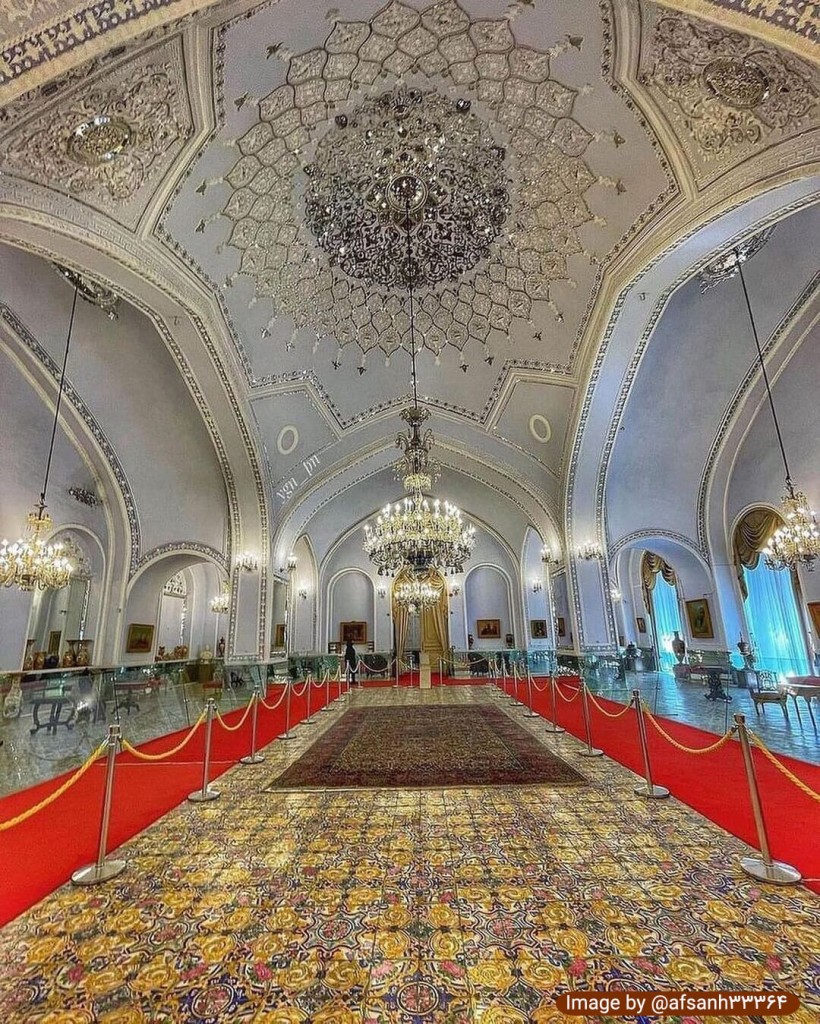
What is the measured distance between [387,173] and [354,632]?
47.2 ft

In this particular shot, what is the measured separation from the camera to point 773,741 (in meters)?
5.41

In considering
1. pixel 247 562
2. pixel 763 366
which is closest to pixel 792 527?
pixel 763 366

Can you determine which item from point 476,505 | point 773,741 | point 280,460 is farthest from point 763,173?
point 476,505

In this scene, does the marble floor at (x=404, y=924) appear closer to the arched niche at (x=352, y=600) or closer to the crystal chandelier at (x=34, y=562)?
the crystal chandelier at (x=34, y=562)

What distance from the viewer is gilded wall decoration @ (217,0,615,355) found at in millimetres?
5414

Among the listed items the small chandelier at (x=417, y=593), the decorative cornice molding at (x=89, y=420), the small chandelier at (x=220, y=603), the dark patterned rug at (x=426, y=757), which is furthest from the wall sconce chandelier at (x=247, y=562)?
the small chandelier at (x=220, y=603)

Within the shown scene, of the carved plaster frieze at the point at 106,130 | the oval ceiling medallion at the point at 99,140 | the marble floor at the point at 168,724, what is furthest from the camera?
the marble floor at the point at 168,724

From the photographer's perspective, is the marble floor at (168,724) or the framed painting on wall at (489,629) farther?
the framed painting on wall at (489,629)

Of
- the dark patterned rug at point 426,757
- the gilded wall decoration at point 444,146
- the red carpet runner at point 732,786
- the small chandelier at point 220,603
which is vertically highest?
the gilded wall decoration at point 444,146

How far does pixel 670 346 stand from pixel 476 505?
803 cm

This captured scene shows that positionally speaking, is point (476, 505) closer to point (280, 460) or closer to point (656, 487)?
point (656, 487)

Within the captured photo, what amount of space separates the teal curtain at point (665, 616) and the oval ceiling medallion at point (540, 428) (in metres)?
9.65

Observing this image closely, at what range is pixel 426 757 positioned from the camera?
5.21 m

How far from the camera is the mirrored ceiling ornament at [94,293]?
7004mm
